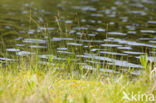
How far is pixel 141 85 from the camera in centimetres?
525

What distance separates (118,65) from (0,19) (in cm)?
1047

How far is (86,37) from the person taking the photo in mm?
7891

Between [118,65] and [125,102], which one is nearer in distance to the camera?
[125,102]

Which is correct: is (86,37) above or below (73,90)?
above

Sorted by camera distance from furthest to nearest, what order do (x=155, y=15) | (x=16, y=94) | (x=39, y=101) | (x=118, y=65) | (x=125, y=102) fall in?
(x=155, y=15)
(x=118, y=65)
(x=125, y=102)
(x=16, y=94)
(x=39, y=101)

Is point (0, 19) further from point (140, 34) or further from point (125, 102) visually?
point (125, 102)

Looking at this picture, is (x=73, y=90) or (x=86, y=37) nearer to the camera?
(x=73, y=90)

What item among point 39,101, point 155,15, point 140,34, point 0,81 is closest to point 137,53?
point 140,34

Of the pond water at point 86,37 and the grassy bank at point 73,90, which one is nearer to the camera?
the grassy bank at point 73,90

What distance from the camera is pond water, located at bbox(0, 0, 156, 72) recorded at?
8.29m

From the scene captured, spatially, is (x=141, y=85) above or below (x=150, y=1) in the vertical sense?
below

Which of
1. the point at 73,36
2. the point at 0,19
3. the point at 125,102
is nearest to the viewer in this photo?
the point at 125,102

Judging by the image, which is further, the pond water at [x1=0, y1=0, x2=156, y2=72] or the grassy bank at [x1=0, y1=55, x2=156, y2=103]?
the pond water at [x1=0, y1=0, x2=156, y2=72]

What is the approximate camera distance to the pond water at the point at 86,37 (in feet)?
27.2
